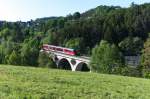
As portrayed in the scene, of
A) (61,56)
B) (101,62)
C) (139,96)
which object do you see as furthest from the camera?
(61,56)

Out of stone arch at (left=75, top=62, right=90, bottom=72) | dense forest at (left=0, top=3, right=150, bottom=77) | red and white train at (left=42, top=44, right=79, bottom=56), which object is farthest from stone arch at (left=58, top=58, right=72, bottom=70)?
dense forest at (left=0, top=3, right=150, bottom=77)

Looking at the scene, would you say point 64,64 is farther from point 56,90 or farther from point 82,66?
point 56,90

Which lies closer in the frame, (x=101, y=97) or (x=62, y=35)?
(x=101, y=97)

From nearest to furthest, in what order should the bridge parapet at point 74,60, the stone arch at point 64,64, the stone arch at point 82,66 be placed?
1. the bridge parapet at point 74,60
2. the stone arch at point 82,66
3. the stone arch at point 64,64

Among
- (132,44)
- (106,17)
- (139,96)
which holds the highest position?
(106,17)

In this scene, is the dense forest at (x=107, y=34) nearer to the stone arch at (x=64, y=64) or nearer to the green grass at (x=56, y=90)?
the stone arch at (x=64, y=64)

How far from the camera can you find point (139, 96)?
40.0ft

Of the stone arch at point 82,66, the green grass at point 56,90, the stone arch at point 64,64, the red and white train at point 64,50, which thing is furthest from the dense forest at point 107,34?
the green grass at point 56,90

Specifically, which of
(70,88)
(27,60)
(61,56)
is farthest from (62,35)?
(70,88)

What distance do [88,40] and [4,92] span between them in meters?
120

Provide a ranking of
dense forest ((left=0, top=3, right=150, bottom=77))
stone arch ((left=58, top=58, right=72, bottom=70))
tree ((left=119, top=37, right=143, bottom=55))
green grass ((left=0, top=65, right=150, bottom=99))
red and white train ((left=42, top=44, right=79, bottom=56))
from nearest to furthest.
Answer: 1. green grass ((left=0, top=65, right=150, bottom=99))
2. red and white train ((left=42, top=44, right=79, bottom=56))
3. stone arch ((left=58, top=58, right=72, bottom=70))
4. tree ((left=119, top=37, right=143, bottom=55))
5. dense forest ((left=0, top=3, right=150, bottom=77))

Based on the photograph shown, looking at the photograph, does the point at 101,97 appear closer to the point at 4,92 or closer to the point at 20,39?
the point at 4,92

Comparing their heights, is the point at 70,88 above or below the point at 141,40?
below

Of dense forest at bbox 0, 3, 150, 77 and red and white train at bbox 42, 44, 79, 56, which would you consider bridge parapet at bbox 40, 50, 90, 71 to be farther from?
dense forest at bbox 0, 3, 150, 77
